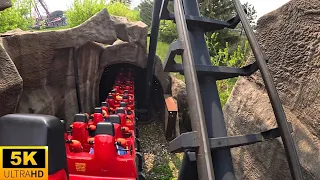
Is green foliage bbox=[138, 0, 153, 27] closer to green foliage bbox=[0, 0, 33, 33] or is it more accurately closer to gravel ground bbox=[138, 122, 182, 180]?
green foliage bbox=[0, 0, 33, 33]

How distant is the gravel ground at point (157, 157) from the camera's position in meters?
5.58

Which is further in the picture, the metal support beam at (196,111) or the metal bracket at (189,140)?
the metal bracket at (189,140)

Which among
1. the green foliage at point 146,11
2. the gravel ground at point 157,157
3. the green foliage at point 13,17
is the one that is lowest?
the gravel ground at point 157,157

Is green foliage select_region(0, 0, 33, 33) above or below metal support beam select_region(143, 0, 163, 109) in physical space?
above

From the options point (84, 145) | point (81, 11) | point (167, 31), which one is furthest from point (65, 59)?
point (167, 31)

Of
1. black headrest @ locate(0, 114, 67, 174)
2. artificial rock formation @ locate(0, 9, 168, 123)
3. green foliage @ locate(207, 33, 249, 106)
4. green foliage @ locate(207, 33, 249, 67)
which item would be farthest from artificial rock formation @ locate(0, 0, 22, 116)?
green foliage @ locate(207, 33, 249, 67)

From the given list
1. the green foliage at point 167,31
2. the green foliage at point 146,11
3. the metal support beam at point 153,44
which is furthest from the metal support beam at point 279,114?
the green foliage at point 146,11

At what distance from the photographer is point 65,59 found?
676 centimetres

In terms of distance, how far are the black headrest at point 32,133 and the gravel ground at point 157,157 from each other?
411cm

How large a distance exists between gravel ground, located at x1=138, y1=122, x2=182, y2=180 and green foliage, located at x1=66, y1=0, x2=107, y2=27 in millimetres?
9410

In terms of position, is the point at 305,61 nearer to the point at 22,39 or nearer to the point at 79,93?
the point at 22,39

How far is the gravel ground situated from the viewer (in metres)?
5.58

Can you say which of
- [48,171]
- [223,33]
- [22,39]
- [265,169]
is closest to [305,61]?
[265,169]

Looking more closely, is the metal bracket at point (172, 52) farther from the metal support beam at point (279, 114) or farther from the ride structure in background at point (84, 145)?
the ride structure in background at point (84, 145)
